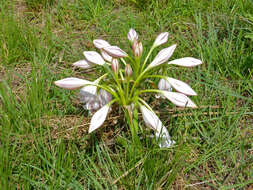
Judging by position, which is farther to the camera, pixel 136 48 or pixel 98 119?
pixel 136 48

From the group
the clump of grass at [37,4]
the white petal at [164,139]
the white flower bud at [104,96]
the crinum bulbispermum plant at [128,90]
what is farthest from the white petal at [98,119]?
the clump of grass at [37,4]

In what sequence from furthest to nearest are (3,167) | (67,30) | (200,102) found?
1. (67,30)
2. (200,102)
3. (3,167)

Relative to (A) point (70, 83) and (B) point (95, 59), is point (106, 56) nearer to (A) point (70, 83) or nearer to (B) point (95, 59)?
(B) point (95, 59)

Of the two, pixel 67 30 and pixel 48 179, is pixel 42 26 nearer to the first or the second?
pixel 67 30

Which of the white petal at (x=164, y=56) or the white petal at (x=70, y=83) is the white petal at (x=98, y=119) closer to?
the white petal at (x=70, y=83)

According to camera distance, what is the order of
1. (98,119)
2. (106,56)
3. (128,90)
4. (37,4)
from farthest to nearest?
(37,4)
(106,56)
(128,90)
(98,119)

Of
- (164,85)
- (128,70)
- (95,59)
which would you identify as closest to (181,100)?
(164,85)

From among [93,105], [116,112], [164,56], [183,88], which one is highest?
[164,56]

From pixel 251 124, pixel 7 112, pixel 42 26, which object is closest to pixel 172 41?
pixel 251 124

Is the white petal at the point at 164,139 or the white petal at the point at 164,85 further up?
the white petal at the point at 164,85
